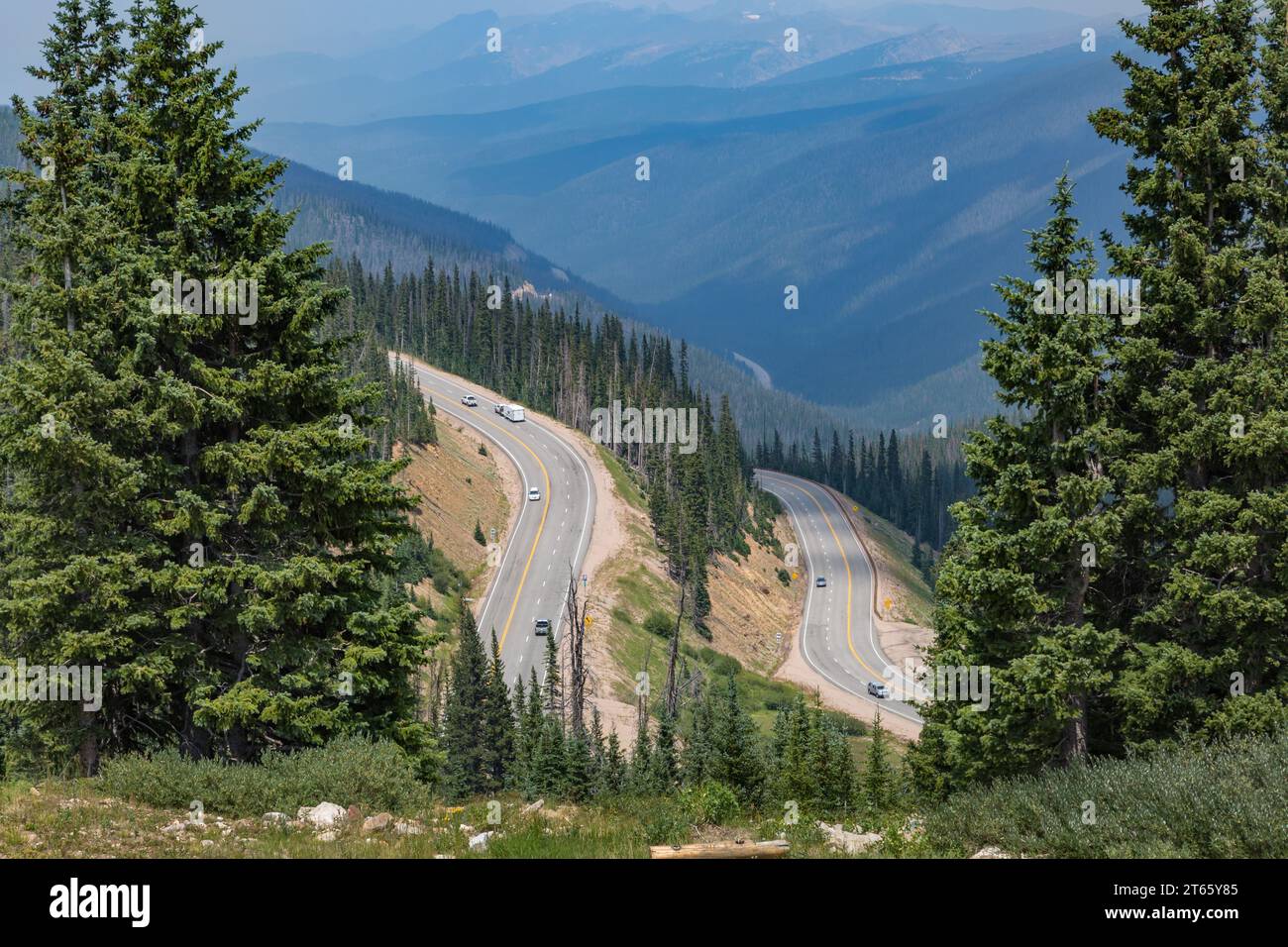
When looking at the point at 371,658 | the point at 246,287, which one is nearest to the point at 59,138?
the point at 246,287

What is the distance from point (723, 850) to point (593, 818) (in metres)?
5.15

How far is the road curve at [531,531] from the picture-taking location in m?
107

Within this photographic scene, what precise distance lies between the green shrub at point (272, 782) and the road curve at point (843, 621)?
294ft

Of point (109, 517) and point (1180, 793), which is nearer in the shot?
point (1180, 793)

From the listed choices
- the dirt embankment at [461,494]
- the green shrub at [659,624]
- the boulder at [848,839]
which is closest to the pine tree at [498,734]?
the green shrub at [659,624]

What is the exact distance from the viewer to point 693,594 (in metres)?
130

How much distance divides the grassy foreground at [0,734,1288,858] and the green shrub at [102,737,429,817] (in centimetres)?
3

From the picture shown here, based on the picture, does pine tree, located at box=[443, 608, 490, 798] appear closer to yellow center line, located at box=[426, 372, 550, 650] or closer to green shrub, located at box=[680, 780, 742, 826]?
yellow center line, located at box=[426, 372, 550, 650]

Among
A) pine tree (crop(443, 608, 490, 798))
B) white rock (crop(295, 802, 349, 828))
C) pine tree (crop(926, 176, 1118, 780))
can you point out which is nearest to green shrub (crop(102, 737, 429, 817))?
white rock (crop(295, 802, 349, 828))

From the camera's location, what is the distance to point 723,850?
16625 millimetres

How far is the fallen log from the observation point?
16375 millimetres
